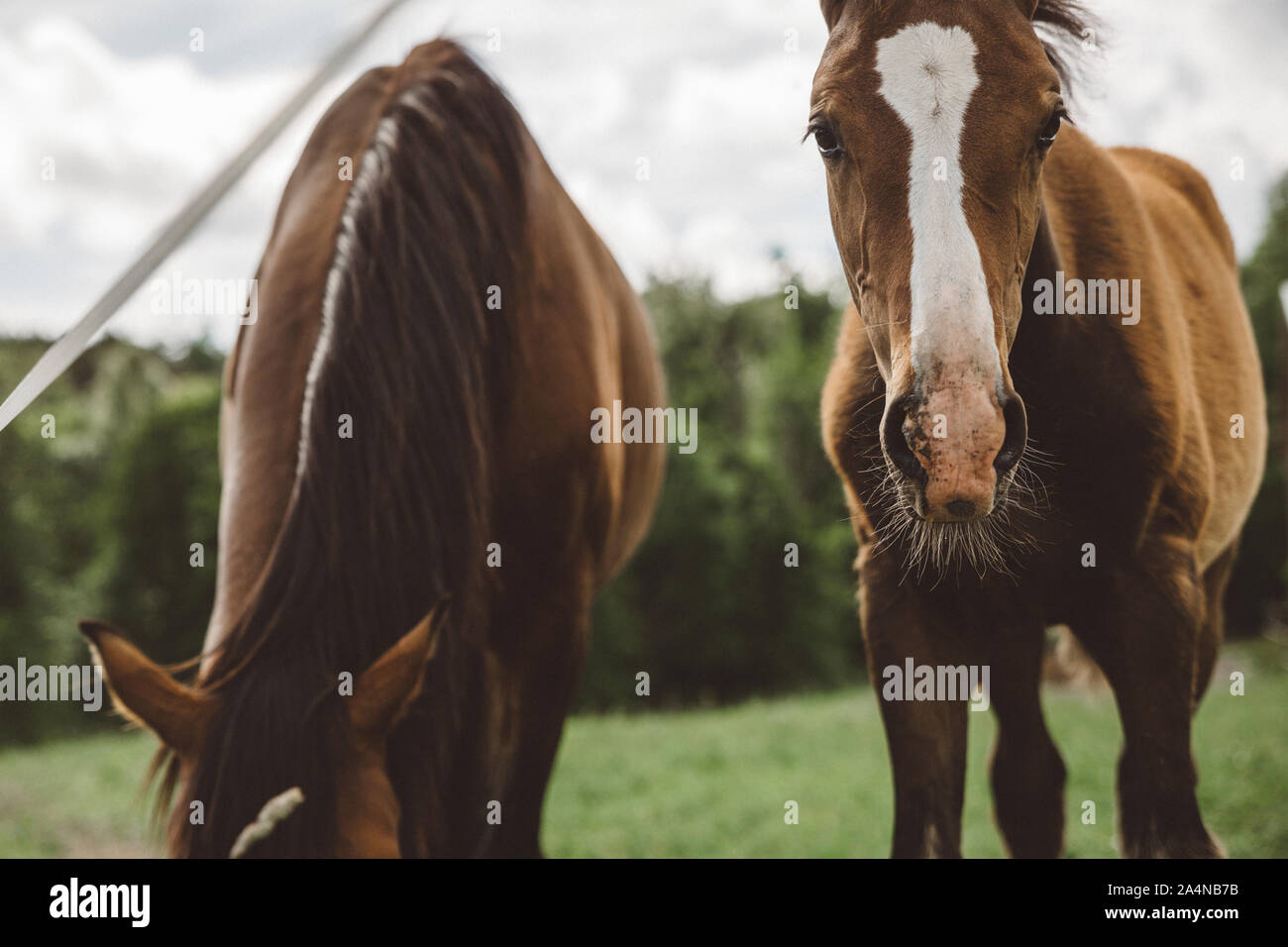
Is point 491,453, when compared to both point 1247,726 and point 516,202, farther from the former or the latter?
point 1247,726

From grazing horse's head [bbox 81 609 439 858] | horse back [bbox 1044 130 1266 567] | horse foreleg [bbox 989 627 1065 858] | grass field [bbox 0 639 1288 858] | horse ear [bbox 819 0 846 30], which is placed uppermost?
horse ear [bbox 819 0 846 30]

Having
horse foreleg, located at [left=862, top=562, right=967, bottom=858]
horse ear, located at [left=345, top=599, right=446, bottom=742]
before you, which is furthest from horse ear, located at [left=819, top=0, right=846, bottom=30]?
horse ear, located at [left=345, top=599, right=446, bottom=742]

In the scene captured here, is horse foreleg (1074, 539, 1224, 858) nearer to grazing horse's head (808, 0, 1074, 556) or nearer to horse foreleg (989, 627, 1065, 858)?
grazing horse's head (808, 0, 1074, 556)

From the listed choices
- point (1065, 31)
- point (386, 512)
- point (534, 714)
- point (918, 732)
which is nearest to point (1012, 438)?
point (918, 732)

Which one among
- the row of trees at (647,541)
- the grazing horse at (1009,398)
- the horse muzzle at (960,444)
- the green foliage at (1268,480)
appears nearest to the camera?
the horse muzzle at (960,444)

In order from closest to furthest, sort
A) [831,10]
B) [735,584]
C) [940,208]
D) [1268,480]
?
[940,208] → [831,10] → [1268,480] → [735,584]

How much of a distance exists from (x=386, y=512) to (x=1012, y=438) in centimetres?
149

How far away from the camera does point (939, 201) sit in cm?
154

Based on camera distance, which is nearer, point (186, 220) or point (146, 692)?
point (186, 220)

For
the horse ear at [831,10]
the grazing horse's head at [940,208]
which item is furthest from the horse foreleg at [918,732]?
the horse ear at [831,10]

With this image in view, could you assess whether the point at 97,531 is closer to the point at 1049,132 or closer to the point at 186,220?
the point at 186,220

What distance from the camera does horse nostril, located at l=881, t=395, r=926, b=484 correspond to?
4.72 ft

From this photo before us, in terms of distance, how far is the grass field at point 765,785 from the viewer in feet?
15.6

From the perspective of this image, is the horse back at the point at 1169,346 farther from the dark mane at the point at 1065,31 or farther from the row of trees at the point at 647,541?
→ the row of trees at the point at 647,541
